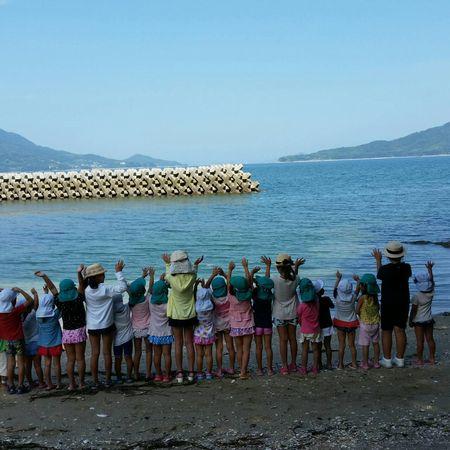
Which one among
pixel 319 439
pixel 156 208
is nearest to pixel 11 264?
pixel 319 439

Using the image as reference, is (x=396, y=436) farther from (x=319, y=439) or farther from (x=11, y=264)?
(x=11, y=264)

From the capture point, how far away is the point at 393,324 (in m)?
7.84

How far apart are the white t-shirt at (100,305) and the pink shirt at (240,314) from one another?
1295 millimetres

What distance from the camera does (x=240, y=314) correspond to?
762 cm

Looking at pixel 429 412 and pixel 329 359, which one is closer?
pixel 429 412

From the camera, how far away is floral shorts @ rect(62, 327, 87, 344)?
24.1 ft

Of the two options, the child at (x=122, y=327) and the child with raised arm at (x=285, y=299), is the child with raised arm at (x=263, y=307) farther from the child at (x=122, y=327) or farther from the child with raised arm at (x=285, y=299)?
the child at (x=122, y=327)

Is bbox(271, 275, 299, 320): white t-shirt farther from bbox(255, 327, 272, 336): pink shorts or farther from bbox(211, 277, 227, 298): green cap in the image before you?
bbox(211, 277, 227, 298): green cap

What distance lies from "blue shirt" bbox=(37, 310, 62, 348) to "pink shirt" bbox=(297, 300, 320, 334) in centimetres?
287

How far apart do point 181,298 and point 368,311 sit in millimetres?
2334

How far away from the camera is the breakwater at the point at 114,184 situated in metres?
47.0

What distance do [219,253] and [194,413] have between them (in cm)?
1528

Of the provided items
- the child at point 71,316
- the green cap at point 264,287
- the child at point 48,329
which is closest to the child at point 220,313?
the green cap at point 264,287

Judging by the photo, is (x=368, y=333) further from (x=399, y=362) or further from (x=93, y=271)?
(x=93, y=271)
